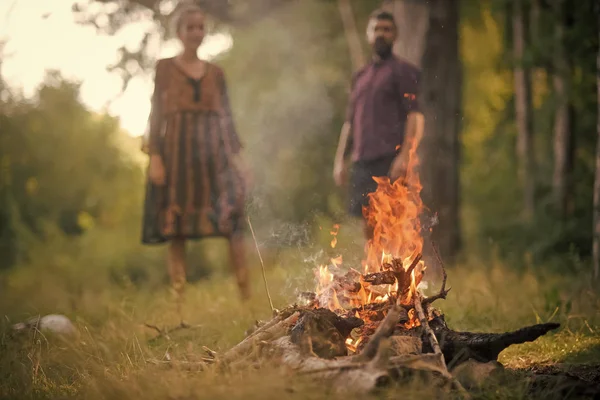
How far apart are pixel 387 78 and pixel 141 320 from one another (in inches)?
124

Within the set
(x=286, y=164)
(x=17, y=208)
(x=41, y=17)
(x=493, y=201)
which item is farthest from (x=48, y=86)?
(x=493, y=201)

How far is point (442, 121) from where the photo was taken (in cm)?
912

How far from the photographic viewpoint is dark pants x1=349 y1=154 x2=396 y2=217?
21.8 ft

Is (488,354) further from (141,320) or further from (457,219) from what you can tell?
(457,219)

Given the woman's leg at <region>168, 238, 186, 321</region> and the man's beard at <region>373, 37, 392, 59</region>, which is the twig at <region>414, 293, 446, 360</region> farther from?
the woman's leg at <region>168, 238, 186, 321</region>

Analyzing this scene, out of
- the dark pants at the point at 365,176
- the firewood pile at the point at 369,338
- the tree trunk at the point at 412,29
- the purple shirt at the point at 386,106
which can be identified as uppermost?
the tree trunk at the point at 412,29

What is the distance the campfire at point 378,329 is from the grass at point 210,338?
15cm

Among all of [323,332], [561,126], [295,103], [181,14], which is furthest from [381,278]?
[295,103]

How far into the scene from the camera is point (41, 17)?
270 inches

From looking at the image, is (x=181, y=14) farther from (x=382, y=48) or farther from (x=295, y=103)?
(x=295, y=103)

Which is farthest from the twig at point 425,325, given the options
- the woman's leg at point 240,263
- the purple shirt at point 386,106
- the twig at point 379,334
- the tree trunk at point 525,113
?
the tree trunk at point 525,113

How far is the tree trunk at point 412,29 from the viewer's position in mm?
8688

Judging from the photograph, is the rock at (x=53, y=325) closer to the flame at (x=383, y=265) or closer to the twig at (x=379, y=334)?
the flame at (x=383, y=265)

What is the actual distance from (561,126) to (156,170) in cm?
655
